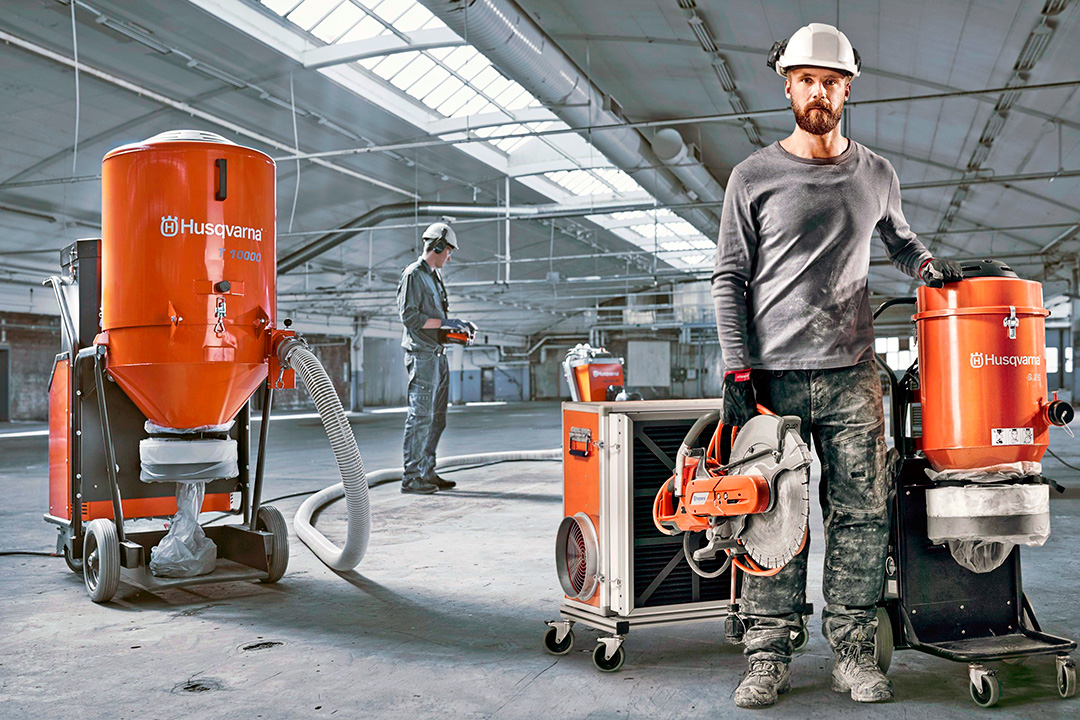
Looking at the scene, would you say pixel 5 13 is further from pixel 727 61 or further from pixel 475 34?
pixel 727 61

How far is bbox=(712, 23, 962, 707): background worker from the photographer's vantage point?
2119 mm

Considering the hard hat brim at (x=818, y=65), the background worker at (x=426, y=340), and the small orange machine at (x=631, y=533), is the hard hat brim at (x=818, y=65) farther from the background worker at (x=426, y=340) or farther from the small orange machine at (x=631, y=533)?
the background worker at (x=426, y=340)

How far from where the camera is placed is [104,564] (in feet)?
9.86

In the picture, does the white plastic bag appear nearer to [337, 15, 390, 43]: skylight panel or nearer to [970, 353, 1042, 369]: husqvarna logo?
[970, 353, 1042, 369]: husqvarna logo

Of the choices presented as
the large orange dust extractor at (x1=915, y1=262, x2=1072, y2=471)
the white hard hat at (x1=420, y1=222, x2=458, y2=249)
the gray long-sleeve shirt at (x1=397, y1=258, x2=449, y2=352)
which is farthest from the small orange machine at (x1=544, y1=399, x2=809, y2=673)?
the white hard hat at (x1=420, y1=222, x2=458, y2=249)

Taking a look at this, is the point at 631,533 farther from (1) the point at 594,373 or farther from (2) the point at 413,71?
(2) the point at 413,71

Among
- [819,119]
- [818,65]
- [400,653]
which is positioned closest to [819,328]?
[819,119]

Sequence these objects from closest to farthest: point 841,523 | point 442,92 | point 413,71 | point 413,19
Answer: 1. point 841,523
2. point 413,19
3. point 413,71
4. point 442,92

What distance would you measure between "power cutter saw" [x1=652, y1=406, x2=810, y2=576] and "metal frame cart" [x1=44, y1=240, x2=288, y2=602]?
182 cm

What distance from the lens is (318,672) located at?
89.6 inches

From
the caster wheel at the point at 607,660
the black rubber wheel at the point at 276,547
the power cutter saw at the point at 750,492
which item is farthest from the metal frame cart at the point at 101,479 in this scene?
the power cutter saw at the point at 750,492

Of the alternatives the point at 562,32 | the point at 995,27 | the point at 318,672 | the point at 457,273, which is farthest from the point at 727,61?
the point at 457,273

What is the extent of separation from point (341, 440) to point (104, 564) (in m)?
0.93

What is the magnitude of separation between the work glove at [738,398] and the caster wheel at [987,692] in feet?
2.61
